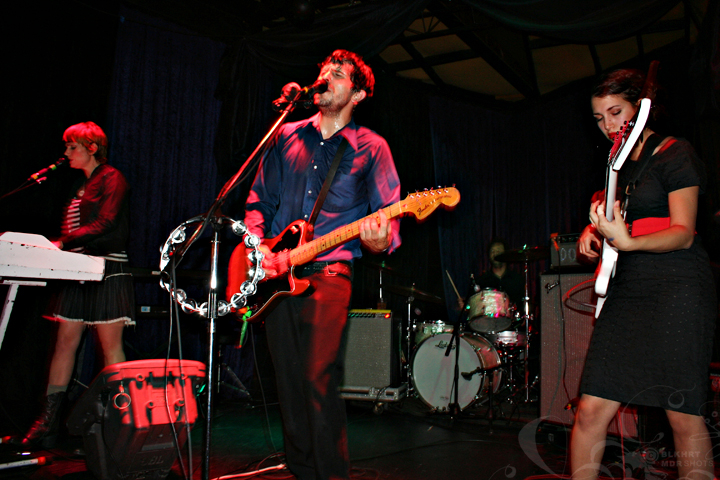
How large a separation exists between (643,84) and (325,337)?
5.26 ft

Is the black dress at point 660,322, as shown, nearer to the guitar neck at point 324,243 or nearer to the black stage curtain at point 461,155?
the guitar neck at point 324,243

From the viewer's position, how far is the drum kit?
4520 millimetres

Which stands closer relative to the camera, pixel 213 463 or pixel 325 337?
pixel 325 337

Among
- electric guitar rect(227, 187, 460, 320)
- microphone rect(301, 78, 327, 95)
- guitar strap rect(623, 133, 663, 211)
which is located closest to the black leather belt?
electric guitar rect(227, 187, 460, 320)

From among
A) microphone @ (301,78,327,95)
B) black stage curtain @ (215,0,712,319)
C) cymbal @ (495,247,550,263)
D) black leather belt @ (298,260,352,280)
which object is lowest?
black leather belt @ (298,260,352,280)

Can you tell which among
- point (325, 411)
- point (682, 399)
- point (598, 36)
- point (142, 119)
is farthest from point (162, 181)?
point (682, 399)

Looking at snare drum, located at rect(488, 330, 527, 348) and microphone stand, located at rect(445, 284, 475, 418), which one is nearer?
microphone stand, located at rect(445, 284, 475, 418)

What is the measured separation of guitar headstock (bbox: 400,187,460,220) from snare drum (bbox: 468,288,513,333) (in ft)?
8.39

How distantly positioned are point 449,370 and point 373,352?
75 cm

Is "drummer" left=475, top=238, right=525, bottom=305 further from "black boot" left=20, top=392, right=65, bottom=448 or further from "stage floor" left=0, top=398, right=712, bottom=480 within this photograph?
"black boot" left=20, top=392, right=65, bottom=448

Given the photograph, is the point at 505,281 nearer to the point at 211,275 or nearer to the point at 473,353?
the point at 473,353

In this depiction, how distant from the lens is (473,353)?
4594mm

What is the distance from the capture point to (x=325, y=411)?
2002mm

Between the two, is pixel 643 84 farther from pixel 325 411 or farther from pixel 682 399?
pixel 325 411
